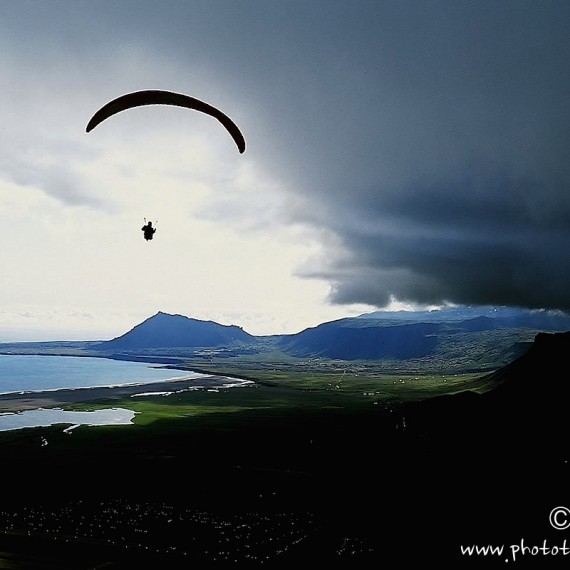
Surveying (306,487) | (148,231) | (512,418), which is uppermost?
(148,231)

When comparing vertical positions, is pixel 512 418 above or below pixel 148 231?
below

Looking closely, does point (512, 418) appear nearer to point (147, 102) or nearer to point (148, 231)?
point (148, 231)

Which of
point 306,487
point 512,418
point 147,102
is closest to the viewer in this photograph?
point 147,102

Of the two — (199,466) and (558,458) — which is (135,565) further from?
(558,458)

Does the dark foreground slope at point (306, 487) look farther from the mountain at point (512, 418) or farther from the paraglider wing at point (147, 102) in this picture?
the paraglider wing at point (147, 102)

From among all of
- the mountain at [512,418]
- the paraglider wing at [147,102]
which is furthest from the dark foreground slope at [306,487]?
the paraglider wing at [147,102]

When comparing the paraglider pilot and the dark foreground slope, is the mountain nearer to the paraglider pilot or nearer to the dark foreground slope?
the dark foreground slope

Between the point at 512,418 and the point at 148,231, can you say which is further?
the point at 512,418

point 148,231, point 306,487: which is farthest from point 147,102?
point 306,487
